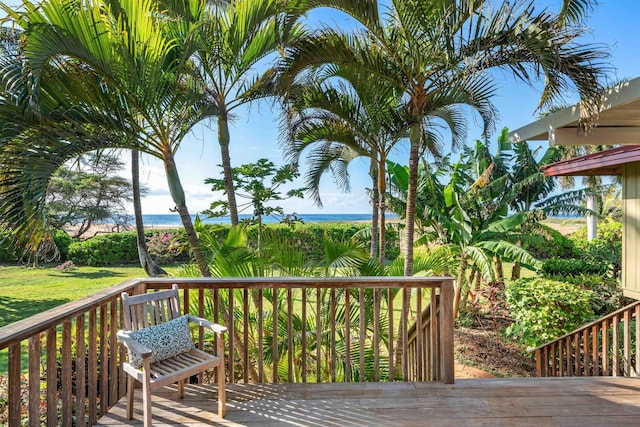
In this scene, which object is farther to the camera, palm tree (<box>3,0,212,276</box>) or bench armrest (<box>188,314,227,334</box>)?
palm tree (<box>3,0,212,276</box>)

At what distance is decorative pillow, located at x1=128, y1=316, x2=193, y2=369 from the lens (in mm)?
2316

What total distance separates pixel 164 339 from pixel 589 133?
4.05 metres

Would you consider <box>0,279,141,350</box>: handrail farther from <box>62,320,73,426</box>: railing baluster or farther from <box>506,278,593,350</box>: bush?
<box>506,278,593,350</box>: bush

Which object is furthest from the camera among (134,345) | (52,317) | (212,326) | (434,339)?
(434,339)

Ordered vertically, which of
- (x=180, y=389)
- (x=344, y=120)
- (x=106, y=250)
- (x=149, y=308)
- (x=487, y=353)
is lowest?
(x=487, y=353)

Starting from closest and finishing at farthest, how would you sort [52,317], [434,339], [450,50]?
1. [52,317]
2. [434,339]
3. [450,50]

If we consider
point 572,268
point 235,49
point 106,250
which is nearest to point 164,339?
point 235,49

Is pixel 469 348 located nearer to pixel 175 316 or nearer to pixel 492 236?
pixel 492 236

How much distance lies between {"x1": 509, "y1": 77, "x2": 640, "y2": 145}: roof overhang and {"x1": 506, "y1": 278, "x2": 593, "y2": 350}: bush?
2987mm

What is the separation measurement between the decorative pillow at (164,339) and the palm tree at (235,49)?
2733 millimetres

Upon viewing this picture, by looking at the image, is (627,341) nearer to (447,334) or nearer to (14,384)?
→ (447,334)

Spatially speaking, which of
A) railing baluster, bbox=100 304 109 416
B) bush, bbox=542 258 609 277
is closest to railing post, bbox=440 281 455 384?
railing baluster, bbox=100 304 109 416

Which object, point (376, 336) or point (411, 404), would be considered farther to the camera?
point (376, 336)

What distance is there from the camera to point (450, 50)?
A: 3619 mm
